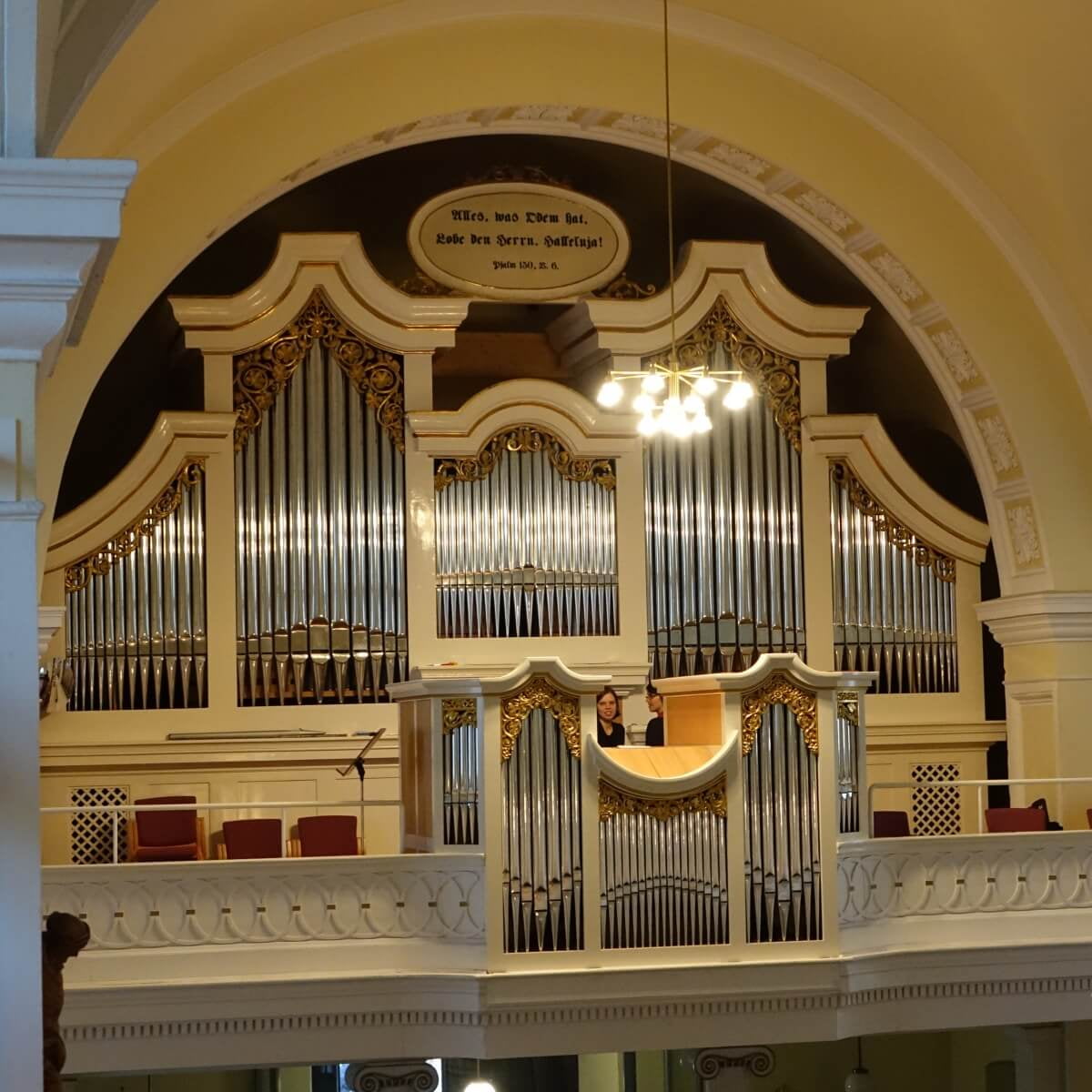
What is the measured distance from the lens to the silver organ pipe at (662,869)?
1092cm

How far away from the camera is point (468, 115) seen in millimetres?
13500

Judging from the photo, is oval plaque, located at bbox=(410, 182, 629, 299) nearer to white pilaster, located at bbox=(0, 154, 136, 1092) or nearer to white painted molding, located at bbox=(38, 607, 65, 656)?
white painted molding, located at bbox=(38, 607, 65, 656)

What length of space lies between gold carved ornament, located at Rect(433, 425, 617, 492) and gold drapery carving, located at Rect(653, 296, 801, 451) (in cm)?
98

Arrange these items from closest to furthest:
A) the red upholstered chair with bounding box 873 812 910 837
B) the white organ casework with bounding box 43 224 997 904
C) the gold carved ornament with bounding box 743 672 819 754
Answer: the gold carved ornament with bounding box 743 672 819 754, the red upholstered chair with bounding box 873 812 910 837, the white organ casework with bounding box 43 224 997 904

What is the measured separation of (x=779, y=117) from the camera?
1373 cm

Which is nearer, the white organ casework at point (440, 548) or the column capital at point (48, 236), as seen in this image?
the column capital at point (48, 236)

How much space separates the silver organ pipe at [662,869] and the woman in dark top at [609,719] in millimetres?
476

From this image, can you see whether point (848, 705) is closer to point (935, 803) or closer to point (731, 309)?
point (935, 803)

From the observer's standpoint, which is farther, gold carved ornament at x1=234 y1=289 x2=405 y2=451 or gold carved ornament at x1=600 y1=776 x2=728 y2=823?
gold carved ornament at x1=234 y1=289 x2=405 y2=451

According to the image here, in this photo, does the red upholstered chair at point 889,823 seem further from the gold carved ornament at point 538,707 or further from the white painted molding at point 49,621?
the white painted molding at point 49,621

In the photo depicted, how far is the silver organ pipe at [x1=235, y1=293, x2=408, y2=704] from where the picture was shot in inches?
525

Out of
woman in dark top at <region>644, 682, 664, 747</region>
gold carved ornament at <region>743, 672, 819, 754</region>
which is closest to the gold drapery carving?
woman in dark top at <region>644, 682, 664, 747</region>

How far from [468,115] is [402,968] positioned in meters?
5.86

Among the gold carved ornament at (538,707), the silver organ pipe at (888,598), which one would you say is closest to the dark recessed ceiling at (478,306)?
the silver organ pipe at (888,598)
